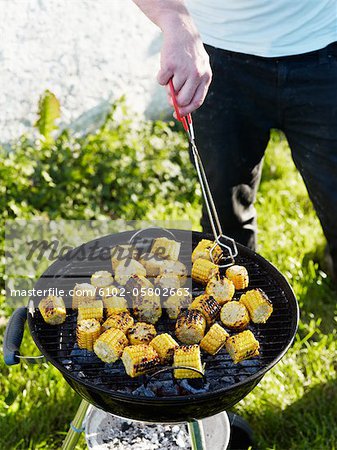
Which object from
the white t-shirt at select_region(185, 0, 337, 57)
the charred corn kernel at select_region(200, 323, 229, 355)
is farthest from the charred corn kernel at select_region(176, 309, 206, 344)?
the white t-shirt at select_region(185, 0, 337, 57)

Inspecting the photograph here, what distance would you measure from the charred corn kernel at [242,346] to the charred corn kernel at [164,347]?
0.56ft

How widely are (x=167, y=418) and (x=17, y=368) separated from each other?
136cm

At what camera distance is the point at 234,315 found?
2037 mm

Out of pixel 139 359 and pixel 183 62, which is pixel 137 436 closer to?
pixel 139 359

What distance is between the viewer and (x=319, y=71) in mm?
2566

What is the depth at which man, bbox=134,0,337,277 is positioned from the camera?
2.55m

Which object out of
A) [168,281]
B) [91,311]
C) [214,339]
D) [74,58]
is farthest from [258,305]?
[74,58]

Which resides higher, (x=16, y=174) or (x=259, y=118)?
(x=259, y=118)

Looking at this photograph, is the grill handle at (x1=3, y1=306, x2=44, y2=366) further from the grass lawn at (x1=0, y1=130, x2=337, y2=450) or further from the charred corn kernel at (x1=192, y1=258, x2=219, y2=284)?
the grass lawn at (x1=0, y1=130, x2=337, y2=450)

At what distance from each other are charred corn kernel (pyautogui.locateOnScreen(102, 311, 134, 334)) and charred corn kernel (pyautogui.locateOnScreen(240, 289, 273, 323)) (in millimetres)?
389

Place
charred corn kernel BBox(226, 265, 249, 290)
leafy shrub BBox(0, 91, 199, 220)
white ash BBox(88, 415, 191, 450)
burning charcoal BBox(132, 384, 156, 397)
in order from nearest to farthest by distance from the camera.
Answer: burning charcoal BBox(132, 384, 156, 397) < charred corn kernel BBox(226, 265, 249, 290) < white ash BBox(88, 415, 191, 450) < leafy shrub BBox(0, 91, 199, 220)

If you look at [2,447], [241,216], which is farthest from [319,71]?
[2,447]

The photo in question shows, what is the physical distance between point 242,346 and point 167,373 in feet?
0.82

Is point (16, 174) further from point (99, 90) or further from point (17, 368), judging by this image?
point (17, 368)
